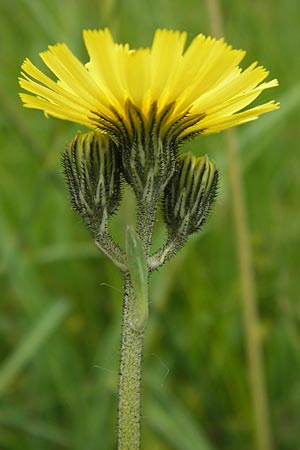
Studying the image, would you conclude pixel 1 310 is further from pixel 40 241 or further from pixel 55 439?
pixel 55 439

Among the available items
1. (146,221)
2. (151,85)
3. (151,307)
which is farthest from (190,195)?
(151,307)

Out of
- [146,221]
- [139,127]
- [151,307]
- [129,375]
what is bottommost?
[129,375]

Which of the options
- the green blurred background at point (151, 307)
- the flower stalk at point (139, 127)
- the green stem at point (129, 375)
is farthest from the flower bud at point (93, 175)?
the green blurred background at point (151, 307)

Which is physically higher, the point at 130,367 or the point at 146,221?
the point at 146,221

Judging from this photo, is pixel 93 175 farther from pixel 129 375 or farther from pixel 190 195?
pixel 129 375

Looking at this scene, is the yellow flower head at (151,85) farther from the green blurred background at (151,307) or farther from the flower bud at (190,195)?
the green blurred background at (151,307)

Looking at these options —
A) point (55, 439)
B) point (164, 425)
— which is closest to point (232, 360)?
point (164, 425)
